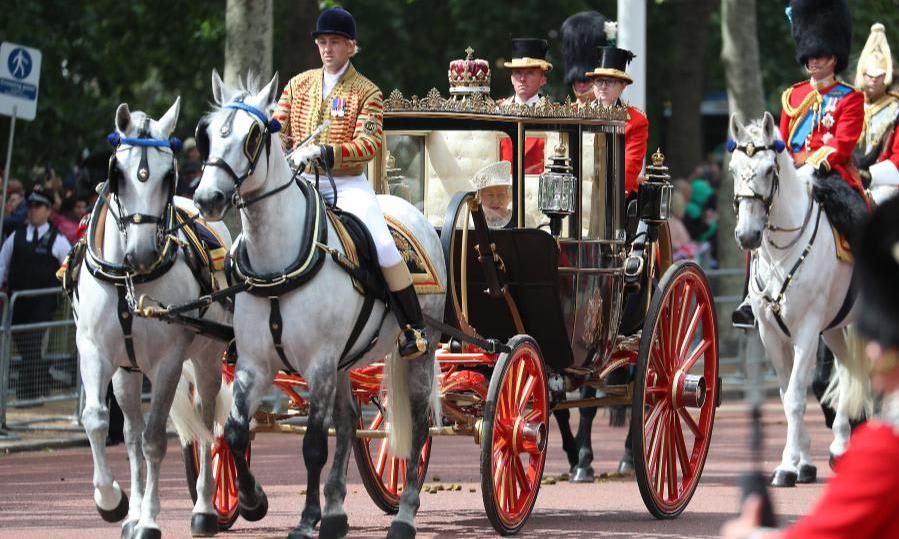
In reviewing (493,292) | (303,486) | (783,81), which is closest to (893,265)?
(493,292)

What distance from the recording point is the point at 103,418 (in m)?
8.59

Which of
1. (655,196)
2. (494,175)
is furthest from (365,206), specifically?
(655,196)

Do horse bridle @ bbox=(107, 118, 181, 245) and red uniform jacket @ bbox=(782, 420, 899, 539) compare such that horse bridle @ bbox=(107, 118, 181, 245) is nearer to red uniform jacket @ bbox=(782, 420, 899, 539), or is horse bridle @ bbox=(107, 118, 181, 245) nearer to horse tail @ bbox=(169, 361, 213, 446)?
horse tail @ bbox=(169, 361, 213, 446)

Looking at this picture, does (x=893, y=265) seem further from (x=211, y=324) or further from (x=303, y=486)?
(x=303, y=486)

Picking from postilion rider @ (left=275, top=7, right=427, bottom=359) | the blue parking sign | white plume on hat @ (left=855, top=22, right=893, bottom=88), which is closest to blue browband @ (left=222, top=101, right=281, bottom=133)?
postilion rider @ (left=275, top=7, right=427, bottom=359)

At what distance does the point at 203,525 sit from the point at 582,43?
504 centimetres

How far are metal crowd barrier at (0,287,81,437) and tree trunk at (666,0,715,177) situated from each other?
1413 cm

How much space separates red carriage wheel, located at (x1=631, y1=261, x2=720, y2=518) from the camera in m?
10.1

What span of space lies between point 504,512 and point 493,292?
124cm

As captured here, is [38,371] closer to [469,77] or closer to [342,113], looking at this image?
[469,77]

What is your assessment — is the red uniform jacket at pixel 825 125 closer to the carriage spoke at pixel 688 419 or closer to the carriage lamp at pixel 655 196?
the carriage lamp at pixel 655 196

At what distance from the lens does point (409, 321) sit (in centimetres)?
880

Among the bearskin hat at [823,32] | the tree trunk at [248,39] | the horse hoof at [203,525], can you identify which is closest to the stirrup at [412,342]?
the horse hoof at [203,525]

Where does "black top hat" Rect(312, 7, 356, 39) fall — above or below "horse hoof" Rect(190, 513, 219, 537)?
above
